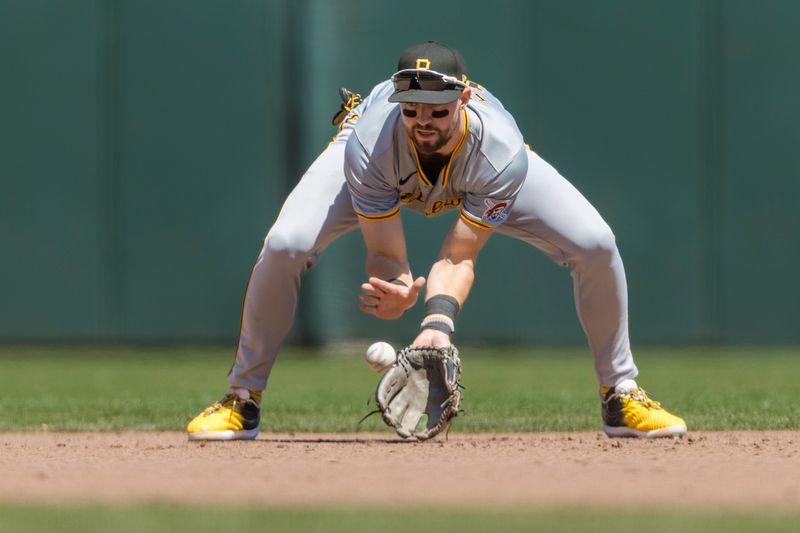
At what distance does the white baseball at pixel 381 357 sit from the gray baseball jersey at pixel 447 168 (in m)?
0.45

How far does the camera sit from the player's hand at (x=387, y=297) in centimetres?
435

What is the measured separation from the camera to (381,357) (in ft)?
14.5

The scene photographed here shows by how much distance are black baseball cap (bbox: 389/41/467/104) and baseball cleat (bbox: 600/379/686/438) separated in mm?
1308

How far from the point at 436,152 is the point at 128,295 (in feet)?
18.6

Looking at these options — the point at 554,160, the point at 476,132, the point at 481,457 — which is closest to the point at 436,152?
the point at 476,132

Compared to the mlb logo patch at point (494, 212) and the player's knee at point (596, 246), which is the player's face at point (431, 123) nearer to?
the mlb logo patch at point (494, 212)

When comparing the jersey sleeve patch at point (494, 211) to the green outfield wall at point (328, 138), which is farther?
the green outfield wall at point (328, 138)

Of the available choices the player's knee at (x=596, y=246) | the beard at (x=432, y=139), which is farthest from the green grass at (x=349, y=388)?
the beard at (x=432, y=139)

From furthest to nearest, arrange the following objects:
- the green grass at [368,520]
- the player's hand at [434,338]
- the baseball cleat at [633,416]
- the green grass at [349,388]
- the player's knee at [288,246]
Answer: the green grass at [349,388] < the baseball cleat at [633,416] < the player's knee at [288,246] < the player's hand at [434,338] < the green grass at [368,520]

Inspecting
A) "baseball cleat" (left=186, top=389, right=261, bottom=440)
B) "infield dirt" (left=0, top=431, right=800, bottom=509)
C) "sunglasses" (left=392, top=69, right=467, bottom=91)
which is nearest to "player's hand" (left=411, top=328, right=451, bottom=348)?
"infield dirt" (left=0, top=431, right=800, bottom=509)

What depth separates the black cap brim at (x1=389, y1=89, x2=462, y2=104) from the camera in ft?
14.1

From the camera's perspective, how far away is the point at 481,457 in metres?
4.33

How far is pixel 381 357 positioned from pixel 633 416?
1.06m

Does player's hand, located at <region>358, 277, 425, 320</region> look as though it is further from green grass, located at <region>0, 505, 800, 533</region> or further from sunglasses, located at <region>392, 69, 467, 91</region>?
green grass, located at <region>0, 505, 800, 533</region>
